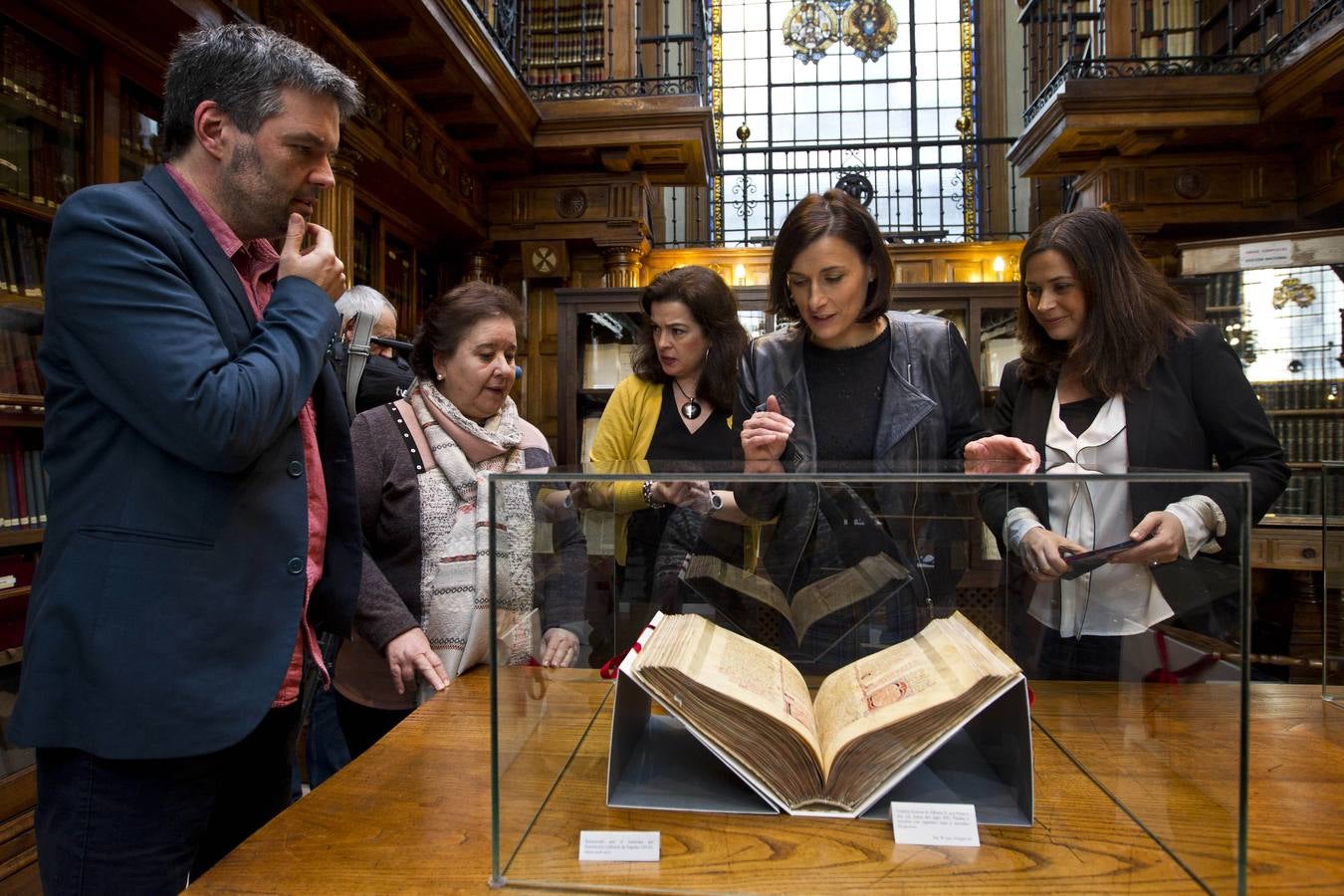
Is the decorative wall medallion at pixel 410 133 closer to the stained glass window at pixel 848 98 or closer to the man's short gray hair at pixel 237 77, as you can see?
the man's short gray hair at pixel 237 77

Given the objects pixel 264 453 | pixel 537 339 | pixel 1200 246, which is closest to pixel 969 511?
pixel 264 453

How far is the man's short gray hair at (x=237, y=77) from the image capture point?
932 mm

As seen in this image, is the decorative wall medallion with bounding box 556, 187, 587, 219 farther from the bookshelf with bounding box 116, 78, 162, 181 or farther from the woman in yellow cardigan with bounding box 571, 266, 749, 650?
the woman in yellow cardigan with bounding box 571, 266, 749, 650

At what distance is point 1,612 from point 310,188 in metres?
1.87

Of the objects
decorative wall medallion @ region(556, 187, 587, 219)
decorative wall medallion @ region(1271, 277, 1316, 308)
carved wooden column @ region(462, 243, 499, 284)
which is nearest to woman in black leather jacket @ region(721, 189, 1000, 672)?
decorative wall medallion @ region(1271, 277, 1316, 308)

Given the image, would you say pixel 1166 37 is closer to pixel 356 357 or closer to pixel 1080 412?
pixel 1080 412

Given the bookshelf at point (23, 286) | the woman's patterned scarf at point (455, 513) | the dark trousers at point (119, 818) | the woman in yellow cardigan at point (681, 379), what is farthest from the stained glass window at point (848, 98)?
the dark trousers at point (119, 818)

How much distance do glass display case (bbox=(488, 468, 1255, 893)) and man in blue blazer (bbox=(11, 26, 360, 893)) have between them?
347 mm

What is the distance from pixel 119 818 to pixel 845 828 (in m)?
0.73

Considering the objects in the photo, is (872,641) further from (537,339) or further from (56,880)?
(537,339)

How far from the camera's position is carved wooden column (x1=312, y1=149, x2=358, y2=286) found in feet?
10.7

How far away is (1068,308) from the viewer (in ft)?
4.83

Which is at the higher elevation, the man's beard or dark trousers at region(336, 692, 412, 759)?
the man's beard

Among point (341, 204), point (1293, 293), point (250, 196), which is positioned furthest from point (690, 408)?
point (1293, 293)
